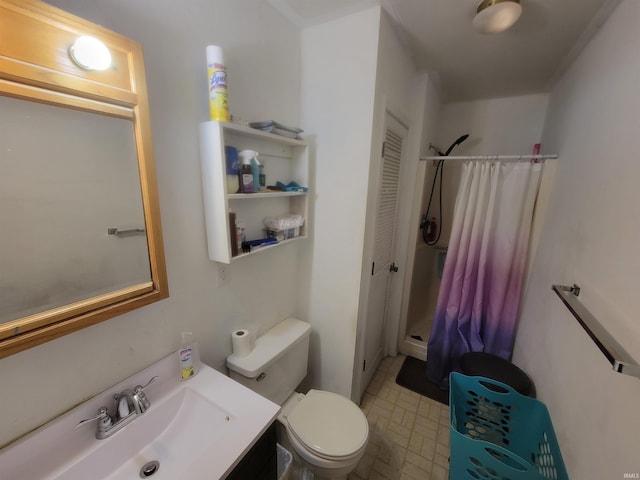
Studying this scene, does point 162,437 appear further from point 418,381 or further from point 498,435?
point 418,381

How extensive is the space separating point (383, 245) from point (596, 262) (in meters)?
1.09

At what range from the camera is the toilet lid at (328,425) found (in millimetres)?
1099

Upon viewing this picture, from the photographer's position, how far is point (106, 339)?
804mm

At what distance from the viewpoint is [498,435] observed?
4.30 feet

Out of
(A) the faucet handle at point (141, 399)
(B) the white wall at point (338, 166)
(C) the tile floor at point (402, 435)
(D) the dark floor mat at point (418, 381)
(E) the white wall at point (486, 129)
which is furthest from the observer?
(E) the white wall at point (486, 129)

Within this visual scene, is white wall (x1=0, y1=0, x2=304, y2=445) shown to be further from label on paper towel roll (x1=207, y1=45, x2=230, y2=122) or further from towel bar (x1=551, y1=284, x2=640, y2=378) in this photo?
towel bar (x1=551, y1=284, x2=640, y2=378)

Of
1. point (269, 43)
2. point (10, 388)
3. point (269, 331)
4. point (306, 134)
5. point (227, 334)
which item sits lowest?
point (269, 331)

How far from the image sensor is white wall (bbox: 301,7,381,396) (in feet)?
4.14

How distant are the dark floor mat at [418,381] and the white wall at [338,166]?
0.66 m

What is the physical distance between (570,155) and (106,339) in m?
2.19

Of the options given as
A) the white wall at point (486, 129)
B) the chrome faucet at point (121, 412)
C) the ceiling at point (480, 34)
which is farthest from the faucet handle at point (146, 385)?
the white wall at point (486, 129)

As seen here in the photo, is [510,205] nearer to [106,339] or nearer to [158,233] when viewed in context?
[158,233]

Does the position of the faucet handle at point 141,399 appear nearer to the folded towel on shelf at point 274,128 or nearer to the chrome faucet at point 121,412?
the chrome faucet at point 121,412

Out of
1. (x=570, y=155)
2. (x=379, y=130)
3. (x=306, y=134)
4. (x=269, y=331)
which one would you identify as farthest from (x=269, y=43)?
(x=570, y=155)
